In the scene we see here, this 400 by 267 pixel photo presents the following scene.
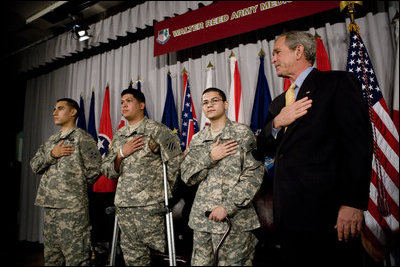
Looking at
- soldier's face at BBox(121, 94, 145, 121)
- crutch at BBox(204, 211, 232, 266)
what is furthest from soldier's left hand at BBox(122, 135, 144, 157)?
crutch at BBox(204, 211, 232, 266)

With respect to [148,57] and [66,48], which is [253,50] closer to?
[148,57]

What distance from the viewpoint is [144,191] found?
2.11 m

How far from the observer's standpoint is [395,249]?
203cm

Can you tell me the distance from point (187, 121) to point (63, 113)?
4.51ft

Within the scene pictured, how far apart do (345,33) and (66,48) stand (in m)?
4.23

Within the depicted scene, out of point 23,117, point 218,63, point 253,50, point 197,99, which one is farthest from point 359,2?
point 23,117

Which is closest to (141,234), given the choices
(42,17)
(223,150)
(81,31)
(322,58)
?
(223,150)

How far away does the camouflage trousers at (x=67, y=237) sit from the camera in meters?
2.27

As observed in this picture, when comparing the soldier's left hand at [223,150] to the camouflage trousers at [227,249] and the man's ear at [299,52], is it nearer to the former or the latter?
the camouflage trousers at [227,249]

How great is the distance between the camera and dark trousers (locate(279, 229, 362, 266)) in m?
1.00

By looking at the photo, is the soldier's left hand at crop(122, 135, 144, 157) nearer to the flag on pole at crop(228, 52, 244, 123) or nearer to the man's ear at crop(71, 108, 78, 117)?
the man's ear at crop(71, 108, 78, 117)

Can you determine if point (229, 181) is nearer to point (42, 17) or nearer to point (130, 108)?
point (130, 108)

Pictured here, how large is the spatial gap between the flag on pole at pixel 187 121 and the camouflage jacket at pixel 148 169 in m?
0.94

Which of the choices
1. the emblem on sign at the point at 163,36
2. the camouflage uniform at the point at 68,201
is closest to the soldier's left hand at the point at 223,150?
the camouflage uniform at the point at 68,201
